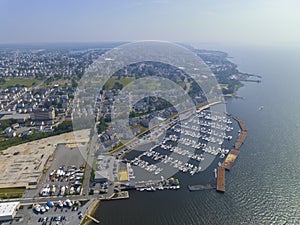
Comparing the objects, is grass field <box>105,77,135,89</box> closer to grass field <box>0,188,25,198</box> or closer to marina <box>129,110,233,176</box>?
marina <box>129,110,233,176</box>

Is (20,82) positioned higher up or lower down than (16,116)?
higher up

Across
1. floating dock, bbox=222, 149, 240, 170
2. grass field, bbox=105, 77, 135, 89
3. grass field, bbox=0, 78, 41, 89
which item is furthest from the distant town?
grass field, bbox=0, 78, 41, 89

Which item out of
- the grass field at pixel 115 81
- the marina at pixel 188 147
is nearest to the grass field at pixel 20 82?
the grass field at pixel 115 81

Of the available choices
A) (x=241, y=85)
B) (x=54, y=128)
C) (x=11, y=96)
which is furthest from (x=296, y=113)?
(x=11, y=96)

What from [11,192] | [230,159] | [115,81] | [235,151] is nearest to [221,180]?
[230,159]

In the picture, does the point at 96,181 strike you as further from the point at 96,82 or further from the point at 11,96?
the point at 96,82

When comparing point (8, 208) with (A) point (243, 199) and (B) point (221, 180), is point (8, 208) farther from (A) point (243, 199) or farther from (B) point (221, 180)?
(A) point (243, 199)
